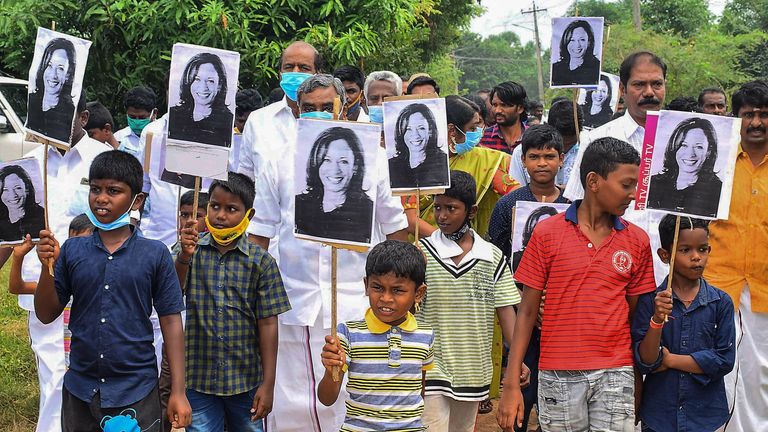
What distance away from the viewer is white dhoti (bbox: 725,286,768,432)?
5.71 m

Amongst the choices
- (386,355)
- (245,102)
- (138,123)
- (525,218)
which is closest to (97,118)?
(138,123)

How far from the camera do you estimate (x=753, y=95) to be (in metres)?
A: 5.58

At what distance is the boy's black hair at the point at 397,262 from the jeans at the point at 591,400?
749 millimetres

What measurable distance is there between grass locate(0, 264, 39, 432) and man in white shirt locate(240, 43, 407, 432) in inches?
87.0

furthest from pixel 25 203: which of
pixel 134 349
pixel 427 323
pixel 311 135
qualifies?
pixel 427 323

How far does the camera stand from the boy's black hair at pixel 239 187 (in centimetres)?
470

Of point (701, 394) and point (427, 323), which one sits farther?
point (427, 323)

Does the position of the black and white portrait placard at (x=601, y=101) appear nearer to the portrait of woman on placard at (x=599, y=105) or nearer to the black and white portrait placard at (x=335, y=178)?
the portrait of woman on placard at (x=599, y=105)

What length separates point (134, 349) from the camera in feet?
14.0

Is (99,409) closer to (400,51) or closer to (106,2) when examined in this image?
(106,2)

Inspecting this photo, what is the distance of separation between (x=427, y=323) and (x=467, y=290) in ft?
0.84

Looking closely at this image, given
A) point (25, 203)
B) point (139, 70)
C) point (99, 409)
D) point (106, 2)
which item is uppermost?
point (106, 2)

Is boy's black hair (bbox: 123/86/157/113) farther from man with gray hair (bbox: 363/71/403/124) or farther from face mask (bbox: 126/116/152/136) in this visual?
man with gray hair (bbox: 363/71/403/124)

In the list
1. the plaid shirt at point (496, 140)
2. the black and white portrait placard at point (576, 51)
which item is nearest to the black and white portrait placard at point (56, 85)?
the black and white portrait placard at point (576, 51)
